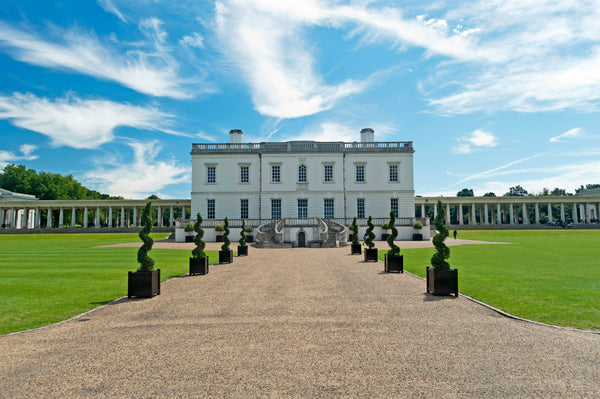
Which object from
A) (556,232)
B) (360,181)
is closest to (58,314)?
(360,181)

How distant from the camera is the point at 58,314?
8.30 meters

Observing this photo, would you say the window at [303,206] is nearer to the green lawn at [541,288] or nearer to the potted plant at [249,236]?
the potted plant at [249,236]

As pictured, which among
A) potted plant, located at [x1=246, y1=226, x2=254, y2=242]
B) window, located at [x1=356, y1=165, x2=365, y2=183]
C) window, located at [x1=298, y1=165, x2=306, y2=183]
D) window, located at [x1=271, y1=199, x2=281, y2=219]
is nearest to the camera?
potted plant, located at [x1=246, y1=226, x2=254, y2=242]

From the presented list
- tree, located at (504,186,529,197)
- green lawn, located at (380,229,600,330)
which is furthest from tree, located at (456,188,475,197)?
green lawn, located at (380,229,600,330)

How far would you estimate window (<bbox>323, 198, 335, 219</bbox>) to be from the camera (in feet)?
150

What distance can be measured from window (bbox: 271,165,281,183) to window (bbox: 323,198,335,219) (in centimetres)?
680

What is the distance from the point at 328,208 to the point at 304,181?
4.76 meters

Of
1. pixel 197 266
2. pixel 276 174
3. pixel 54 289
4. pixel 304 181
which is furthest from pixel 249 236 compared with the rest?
pixel 54 289

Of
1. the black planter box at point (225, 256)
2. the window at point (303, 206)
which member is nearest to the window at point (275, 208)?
the window at point (303, 206)

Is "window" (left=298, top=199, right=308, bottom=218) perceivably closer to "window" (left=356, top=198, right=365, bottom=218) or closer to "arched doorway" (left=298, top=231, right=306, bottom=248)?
"window" (left=356, top=198, right=365, bottom=218)

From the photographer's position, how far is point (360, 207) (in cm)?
4578

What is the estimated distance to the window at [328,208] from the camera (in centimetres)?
4569

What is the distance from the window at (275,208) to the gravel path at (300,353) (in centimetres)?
3591

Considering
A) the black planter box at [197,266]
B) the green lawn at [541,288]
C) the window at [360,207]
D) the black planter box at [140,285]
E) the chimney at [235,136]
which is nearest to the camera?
the green lawn at [541,288]
